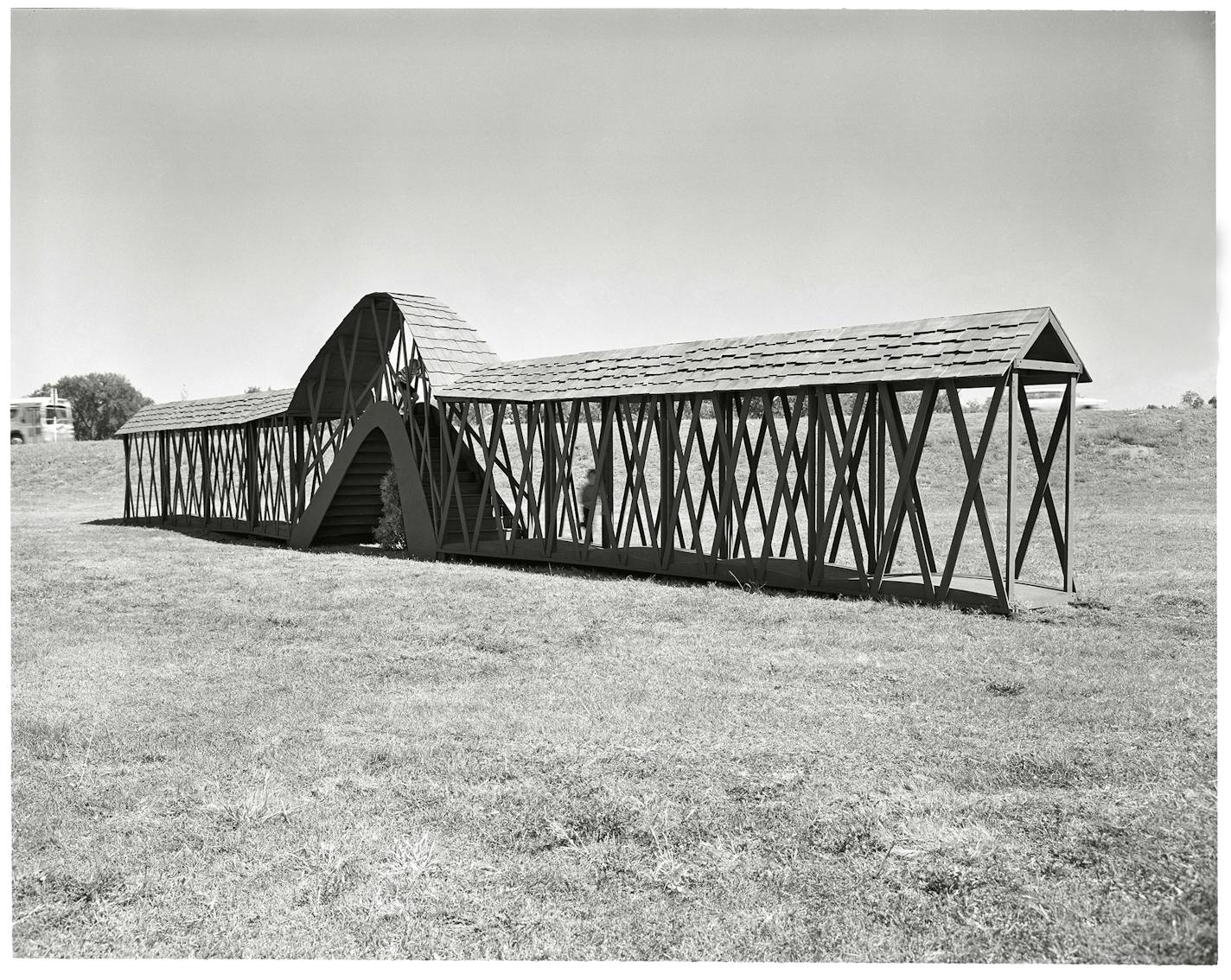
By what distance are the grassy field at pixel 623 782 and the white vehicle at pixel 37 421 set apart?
40.0 m

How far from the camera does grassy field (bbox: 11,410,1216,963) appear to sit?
3775 mm

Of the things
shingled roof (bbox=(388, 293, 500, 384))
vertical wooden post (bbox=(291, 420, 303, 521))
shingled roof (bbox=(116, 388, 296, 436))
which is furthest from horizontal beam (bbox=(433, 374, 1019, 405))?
shingled roof (bbox=(116, 388, 296, 436))

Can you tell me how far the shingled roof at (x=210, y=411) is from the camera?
2148 cm

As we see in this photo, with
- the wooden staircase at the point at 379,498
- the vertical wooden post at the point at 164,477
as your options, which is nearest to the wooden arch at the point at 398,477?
the wooden staircase at the point at 379,498

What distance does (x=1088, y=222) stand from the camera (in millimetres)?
8508

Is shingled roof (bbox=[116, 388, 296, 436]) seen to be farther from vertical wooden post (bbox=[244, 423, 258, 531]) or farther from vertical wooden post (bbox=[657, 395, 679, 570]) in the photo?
vertical wooden post (bbox=[657, 395, 679, 570])

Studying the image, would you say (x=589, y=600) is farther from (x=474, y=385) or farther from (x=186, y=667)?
(x=474, y=385)

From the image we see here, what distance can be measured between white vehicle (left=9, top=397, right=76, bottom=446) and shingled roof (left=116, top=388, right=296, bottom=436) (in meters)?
17.8

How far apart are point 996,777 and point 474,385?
11.9m

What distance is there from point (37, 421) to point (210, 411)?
31983 mm

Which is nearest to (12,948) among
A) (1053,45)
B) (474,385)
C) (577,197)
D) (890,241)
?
(577,197)

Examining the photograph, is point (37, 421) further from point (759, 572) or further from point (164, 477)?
point (759, 572)

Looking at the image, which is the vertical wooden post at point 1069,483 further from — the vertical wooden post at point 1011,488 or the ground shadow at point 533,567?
the ground shadow at point 533,567

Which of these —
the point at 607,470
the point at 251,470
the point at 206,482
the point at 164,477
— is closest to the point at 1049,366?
the point at 607,470
